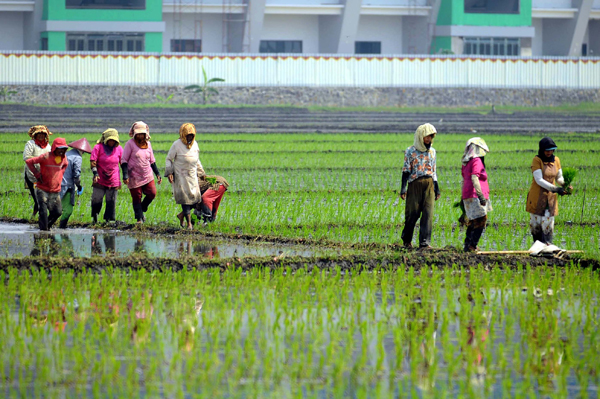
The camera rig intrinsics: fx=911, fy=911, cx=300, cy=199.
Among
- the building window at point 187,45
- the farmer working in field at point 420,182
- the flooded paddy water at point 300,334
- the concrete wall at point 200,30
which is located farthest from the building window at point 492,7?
the flooded paddy water at point 300,334

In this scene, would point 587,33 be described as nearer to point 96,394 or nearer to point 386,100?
point 386,100

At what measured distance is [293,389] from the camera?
214 inches

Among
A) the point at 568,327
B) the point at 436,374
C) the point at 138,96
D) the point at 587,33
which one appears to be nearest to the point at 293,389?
the point at 436,374

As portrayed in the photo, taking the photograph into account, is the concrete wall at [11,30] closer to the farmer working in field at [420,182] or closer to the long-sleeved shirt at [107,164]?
the long-sleeved shirt at [107,164]

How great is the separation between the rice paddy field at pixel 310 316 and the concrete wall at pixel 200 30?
29.2m

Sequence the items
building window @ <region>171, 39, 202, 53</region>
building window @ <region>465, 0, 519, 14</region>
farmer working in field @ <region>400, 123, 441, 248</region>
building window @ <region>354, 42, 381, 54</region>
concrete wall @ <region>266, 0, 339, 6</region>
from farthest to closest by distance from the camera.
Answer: building window @ <region>354, 42, 381, 54</region> < building window @ <region>465, 0, 519, 14</region> < building window @ <region>171, 39, 202, 53</region> < concrete wall @ <region>266, 0, 339, 6</region> < farmer working in field @ <region>400, 123, 441, 248</region>

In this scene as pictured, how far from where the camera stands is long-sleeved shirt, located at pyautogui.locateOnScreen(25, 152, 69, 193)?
1059 cm

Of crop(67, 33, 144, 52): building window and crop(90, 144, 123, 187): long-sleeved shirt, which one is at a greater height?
crop(67, 33, 144, 52): building window

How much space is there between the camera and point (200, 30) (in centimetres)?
4081

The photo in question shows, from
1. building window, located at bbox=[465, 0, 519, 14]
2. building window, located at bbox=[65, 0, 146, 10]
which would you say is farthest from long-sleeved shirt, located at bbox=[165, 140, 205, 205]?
building window, located at bbox=[465, 0, 519, 14]

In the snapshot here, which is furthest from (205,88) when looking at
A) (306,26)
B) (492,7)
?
(492,7)

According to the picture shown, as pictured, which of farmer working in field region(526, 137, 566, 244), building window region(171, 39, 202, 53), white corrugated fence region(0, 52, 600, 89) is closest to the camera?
farmer working in field region(526, 137, 566, 244)

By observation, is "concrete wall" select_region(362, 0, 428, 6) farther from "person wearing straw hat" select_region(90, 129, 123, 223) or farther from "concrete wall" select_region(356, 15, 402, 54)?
"person wearing straw hat" select_region(90, 129, 123, 223)

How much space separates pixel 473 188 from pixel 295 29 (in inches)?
1345
